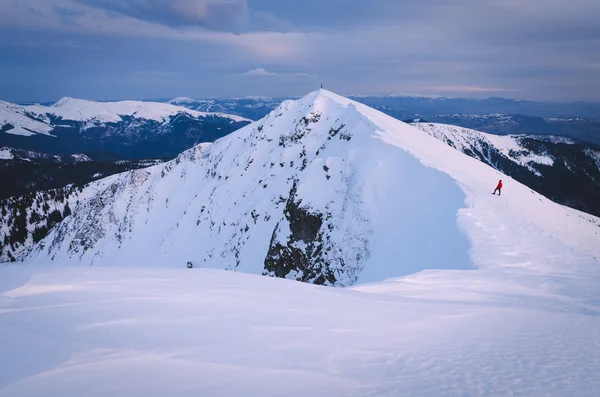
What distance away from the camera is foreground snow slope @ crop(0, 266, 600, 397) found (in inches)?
189

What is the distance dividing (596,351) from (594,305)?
22.2 ft

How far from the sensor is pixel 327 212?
128 ft

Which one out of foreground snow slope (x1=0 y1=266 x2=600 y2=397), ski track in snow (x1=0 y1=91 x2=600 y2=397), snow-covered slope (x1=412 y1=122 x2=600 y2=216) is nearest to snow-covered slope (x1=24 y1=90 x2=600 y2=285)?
ski track in snow (x1=0 y1=91 x2=600 y2=397)

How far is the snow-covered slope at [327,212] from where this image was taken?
2453cm

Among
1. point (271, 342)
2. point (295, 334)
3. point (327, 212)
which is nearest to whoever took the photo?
point (271, 342)

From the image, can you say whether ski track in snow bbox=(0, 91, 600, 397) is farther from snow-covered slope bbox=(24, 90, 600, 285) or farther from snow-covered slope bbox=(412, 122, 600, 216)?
snow-covered slope bbox=(412, 122, 600, 216)

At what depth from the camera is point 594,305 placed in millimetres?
11734

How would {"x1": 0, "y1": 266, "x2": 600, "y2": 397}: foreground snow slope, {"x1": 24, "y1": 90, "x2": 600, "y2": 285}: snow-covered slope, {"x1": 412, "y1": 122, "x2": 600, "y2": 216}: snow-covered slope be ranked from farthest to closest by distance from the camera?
1. {"x1": 412, "y1": 122, "x2": 600, "y2": 216}: snow-covered slope
2. {"x1": 24, "y1": 90, "x2": 600, "y2": 285}: snow-covered slope
3. {"x1": 0, "y1": 266, "x2": 600, "y2": 397}: foreground snow slope

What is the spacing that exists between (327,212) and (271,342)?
107 ft

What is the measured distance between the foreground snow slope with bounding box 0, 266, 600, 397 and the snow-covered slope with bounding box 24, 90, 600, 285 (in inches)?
426

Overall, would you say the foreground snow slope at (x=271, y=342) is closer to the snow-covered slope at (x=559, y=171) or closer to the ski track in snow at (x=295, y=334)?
the ski track in snow at (x=295, y=334)

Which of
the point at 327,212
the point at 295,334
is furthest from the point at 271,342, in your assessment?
the point at 327,212

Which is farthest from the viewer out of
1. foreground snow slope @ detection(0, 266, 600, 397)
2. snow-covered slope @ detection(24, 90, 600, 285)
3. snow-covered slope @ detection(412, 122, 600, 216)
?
snow-covered slope @ detection(412, 122, 600, 216)

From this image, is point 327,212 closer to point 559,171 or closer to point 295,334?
point 295,334
